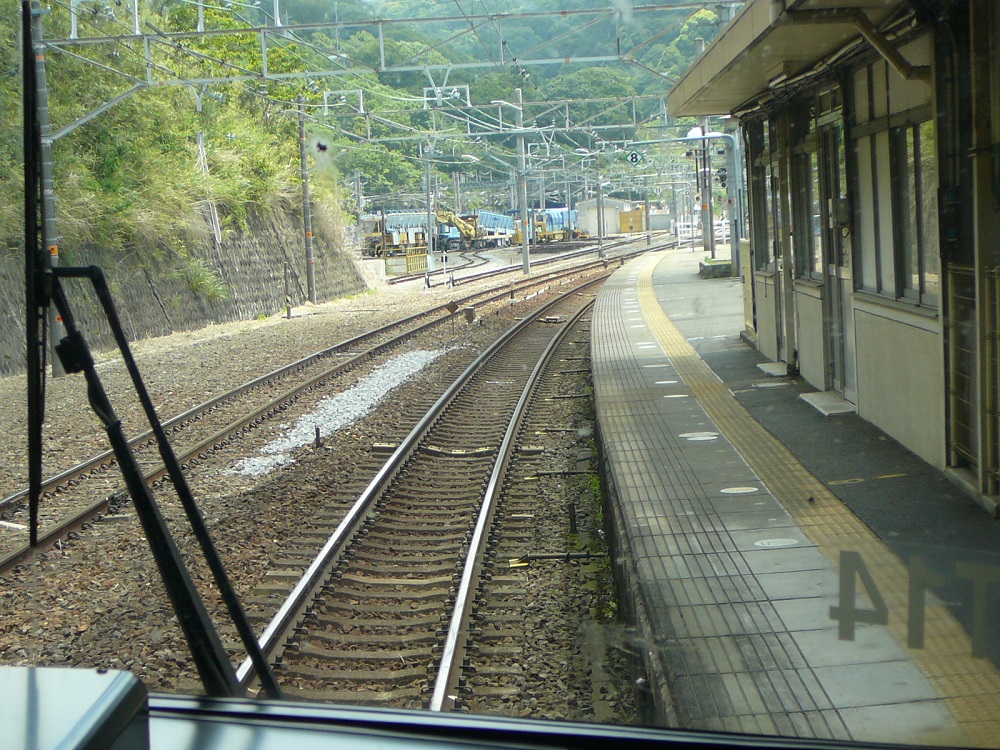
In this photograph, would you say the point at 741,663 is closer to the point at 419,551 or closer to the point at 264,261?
the point at 419,551

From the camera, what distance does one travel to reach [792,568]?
435 centimetres

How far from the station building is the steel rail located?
99.7 inches

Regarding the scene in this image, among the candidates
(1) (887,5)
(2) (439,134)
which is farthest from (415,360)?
(2) (439,134)

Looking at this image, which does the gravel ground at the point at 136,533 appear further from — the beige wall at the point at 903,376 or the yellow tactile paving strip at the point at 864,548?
the beige wall at the point at 903,376

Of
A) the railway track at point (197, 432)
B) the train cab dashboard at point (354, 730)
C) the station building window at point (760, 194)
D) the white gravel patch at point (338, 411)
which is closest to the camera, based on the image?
the train cab dashboard at point (354, 730)

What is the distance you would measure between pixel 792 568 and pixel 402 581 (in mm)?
2003

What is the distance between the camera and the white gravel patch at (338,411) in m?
8.09

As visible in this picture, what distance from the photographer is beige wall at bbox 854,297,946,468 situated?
5703 millimetres

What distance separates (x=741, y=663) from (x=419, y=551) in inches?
110

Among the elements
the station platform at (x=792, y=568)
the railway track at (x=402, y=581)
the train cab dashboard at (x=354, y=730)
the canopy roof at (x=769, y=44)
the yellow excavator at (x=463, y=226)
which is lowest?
the railway track at (x=402, y=581)

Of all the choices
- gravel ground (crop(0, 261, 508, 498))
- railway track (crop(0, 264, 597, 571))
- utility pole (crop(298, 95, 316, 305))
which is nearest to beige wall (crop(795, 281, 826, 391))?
railway track (crop(0, 264, 597, 571))

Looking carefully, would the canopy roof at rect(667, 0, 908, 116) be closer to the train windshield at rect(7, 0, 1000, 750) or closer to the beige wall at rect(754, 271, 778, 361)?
the train windshield at rect(7, 0, 1000, 750)

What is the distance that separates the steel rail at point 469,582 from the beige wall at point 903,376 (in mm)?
2606

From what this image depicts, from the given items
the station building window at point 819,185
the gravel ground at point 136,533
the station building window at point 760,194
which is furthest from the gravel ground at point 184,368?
the station building window at point 760,194
